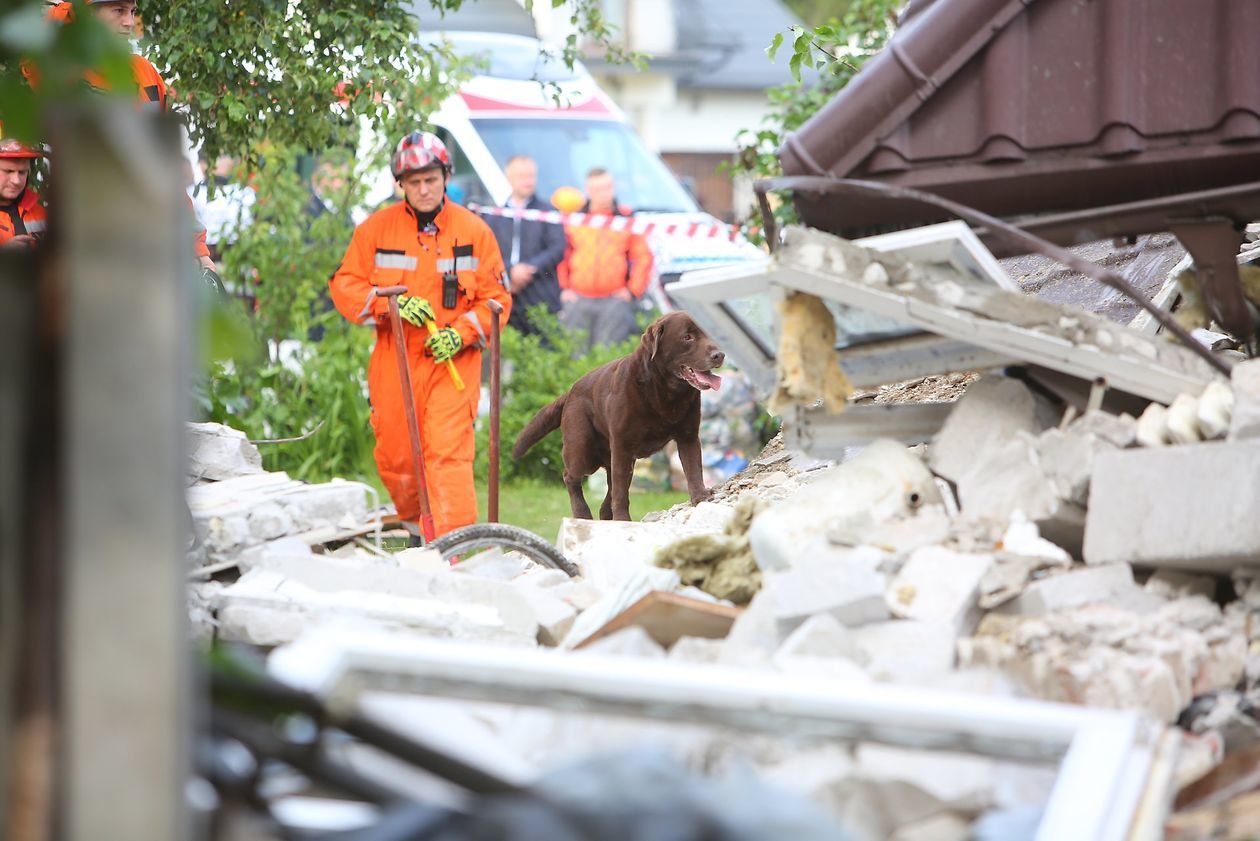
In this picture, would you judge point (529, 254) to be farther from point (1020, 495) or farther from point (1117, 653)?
point (1117, 653)

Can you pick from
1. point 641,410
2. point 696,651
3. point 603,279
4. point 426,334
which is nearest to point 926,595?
point 696,651

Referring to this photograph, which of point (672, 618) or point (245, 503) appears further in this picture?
point (245, 503)

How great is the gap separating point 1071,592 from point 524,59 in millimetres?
11753

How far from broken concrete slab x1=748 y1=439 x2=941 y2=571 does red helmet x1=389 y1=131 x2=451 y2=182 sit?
409cm

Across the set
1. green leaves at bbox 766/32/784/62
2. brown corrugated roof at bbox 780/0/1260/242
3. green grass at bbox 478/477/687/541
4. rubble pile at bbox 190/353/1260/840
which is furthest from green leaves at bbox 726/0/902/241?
rubble pile at bbox 190/353/1260/840

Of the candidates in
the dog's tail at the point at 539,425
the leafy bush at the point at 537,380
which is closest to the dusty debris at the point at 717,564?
the dog's tail at the point at 539,425

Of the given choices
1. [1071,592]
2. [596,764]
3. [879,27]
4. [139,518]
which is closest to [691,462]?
[879,27]

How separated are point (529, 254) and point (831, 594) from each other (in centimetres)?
965

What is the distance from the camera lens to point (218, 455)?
574 centimetres

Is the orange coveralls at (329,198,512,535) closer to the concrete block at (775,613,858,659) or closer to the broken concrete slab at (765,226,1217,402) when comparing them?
the broken concrete slab at (765,226,1217,402)

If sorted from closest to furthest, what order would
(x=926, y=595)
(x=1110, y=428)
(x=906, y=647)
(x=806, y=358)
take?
(x=906, y=647), (x=926, y=595), (x=1110, y=428), (x=806, y=358)

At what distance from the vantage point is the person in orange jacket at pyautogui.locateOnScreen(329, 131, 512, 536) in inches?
315

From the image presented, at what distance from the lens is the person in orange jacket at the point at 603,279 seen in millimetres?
12829

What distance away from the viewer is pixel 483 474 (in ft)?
36.2
